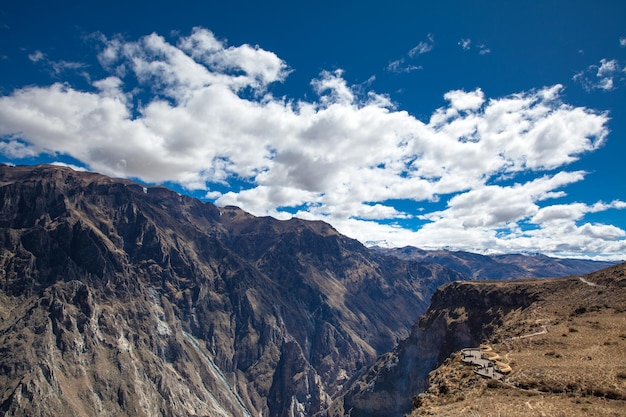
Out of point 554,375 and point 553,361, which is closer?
point 554,375

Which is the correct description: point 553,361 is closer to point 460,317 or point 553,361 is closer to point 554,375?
point 554,375

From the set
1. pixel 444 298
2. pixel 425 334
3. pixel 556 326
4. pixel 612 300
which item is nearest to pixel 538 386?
pixel 556 326

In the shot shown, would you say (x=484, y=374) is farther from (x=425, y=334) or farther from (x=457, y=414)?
(x=425, y=334)

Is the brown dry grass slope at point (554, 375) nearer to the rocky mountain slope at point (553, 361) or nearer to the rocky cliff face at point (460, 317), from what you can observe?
the rocky mountain slope at point (553, 361)

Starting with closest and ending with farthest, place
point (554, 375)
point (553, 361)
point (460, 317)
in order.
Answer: point (554, 375), point (553, 361), point (460, 317)

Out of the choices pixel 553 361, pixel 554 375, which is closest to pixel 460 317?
pixel 553 361

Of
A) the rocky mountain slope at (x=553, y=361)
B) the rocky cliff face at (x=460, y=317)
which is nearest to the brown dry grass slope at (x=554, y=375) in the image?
the rocky mountain slope at (x=553, y=361)

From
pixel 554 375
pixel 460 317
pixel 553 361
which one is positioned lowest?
pixel 460 317

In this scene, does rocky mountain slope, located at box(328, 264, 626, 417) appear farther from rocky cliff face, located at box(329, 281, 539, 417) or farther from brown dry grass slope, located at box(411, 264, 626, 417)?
rocky cliff face, located at box(329, 281, 539, 417)

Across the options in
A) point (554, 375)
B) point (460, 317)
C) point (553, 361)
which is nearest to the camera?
point (554, 375)

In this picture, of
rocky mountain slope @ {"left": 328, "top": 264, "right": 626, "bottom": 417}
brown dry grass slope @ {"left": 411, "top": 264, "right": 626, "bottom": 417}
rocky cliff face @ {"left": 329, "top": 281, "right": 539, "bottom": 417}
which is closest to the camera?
brown dry grass slope @ {"left": 411, "top": 264, "right": 626, "bottom": 417}

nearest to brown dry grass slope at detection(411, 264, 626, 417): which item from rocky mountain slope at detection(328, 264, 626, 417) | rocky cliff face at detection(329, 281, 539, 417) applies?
rocky mountain slope at detection(328, 264, 626, 417)

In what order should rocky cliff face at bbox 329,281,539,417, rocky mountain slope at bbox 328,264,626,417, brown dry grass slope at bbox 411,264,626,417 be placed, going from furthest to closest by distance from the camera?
rocky cliff face at bbox 329,281,539,417 → rocky mountain slope at bbox 328,264,626,417 → brown dry grass slope at bbox 411,264,626,417

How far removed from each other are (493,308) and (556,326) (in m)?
57.7
